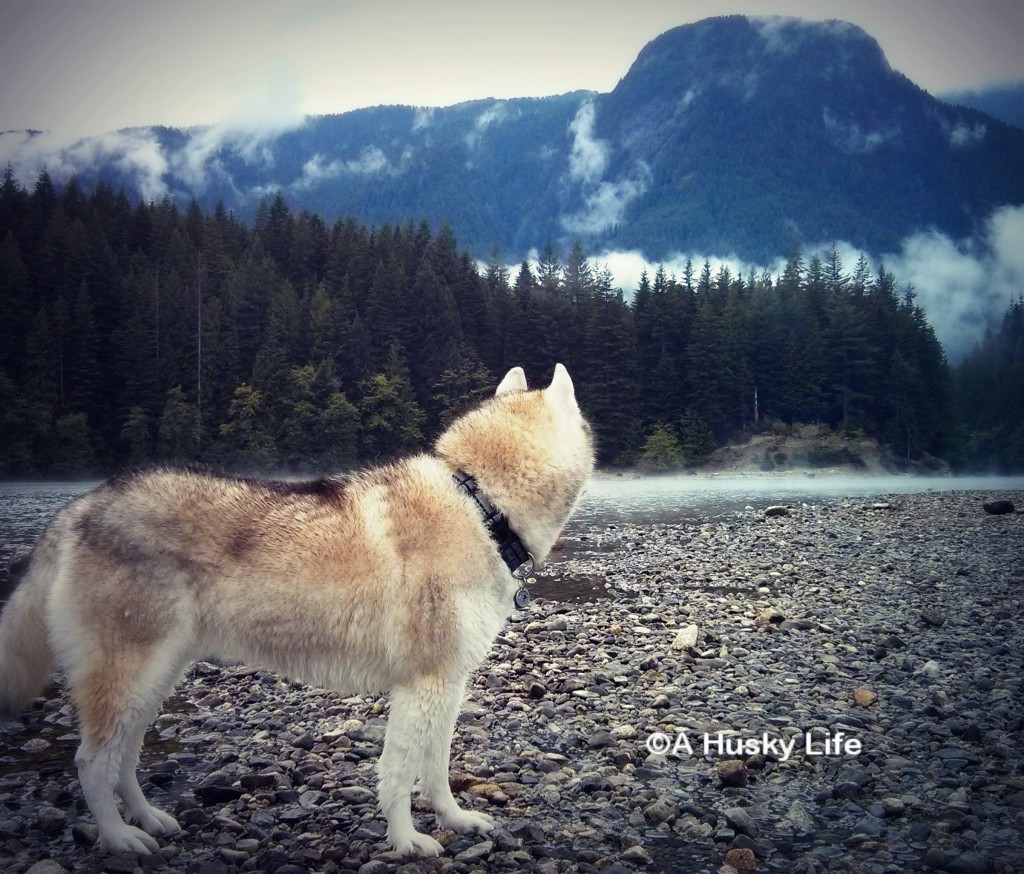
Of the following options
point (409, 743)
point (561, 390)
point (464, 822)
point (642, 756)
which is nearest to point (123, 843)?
point (409, 743)

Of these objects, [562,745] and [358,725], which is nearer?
[562,745]

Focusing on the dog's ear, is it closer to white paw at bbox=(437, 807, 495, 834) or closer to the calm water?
white paw at bbox=(437, 807, 495, 834)

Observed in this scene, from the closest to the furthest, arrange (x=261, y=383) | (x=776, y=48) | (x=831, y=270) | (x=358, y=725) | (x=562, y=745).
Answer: (x=562, y=745) < (x=358, y=725) < (x=261, y=383) < (x=831, y=270) < (x=776, y=48)

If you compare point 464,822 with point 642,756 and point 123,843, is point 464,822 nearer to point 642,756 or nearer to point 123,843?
point 642,756

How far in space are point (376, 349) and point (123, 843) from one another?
32.1 meters

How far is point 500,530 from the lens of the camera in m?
3.38

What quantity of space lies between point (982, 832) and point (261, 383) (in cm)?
2904

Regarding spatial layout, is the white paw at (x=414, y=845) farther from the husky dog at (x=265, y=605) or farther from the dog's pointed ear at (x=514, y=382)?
the dog's pointed ear at (x=514, y=382)

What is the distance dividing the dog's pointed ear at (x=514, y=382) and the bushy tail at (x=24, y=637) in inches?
98.9

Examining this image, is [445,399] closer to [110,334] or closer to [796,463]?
[110,334]

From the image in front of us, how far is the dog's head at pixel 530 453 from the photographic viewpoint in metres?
3.50

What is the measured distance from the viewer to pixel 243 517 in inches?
125

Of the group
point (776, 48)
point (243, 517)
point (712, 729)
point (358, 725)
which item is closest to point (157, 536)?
point (243, 517)

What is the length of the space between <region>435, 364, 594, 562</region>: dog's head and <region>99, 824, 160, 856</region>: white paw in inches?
87.7
